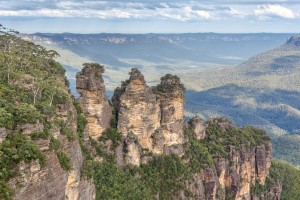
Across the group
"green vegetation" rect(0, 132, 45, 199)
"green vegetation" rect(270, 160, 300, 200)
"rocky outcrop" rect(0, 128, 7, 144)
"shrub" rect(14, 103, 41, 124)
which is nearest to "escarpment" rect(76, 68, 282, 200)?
"green vegetation" rect(270, 160, 300, 200)

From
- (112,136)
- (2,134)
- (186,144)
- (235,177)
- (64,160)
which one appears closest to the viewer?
(2,134)

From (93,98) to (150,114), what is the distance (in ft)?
30.3

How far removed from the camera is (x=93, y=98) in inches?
2019

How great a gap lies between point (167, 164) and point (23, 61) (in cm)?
2296

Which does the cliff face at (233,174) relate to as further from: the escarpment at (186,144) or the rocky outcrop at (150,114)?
the rocky outcrop at (150,114)

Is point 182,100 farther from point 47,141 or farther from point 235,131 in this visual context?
point 47,141

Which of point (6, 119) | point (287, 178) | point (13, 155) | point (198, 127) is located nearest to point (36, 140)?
point (6, 119)

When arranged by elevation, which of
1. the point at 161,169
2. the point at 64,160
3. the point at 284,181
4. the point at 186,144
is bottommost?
the point at 284,181

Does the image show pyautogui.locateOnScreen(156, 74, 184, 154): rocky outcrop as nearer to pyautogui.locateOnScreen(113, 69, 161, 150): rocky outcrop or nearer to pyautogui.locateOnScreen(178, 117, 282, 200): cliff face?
pyautogui.locateOnScreen(113, 69, 161, 150): rocky outcrop

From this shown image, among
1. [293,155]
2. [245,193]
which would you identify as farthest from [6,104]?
[293,155]

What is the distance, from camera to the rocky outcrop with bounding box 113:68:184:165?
55.5 metres

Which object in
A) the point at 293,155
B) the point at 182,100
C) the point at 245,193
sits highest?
the point at 182,100

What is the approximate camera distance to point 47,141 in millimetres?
30219

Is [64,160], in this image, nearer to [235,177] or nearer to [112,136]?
[112,136]
